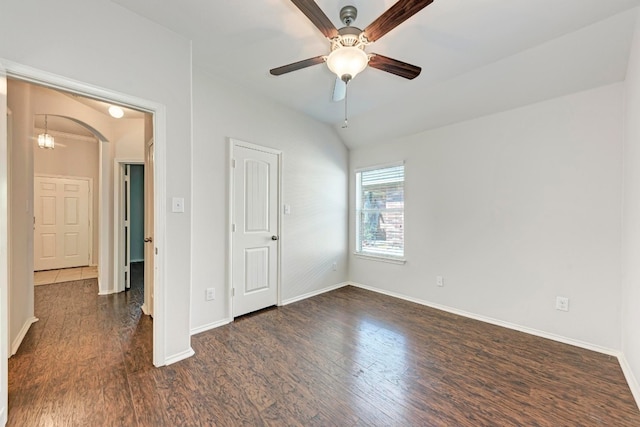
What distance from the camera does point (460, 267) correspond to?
3232 mm

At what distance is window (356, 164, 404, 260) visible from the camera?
3.89 m

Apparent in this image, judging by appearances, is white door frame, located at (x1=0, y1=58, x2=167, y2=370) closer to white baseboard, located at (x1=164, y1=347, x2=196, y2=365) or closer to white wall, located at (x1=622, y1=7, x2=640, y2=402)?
white baseboard, located at (x1=164, y1=347, x2=196, y2=365)

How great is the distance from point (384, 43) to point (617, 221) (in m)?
2.56

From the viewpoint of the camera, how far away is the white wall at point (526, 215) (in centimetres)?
235

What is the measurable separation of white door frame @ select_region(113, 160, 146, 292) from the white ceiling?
2514mm

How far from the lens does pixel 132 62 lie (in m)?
1.94

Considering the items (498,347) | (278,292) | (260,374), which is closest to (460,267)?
(498,347)

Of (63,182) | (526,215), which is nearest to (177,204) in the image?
(526,215)

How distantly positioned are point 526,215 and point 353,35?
2543 millimetres

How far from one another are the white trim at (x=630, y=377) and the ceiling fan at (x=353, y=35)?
265 centimetres

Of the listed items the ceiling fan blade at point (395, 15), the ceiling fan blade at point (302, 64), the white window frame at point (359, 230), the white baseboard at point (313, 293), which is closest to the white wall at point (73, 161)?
the white baseboard at point (313, 293)

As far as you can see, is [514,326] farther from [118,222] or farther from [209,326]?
[118,222]

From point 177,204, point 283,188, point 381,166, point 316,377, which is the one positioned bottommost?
point 316,377

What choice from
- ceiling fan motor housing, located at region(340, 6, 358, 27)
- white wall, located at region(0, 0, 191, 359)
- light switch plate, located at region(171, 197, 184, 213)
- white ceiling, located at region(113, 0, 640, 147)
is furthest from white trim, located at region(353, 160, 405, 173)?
light switch plate, located at region(171, 197, 184, 213)
